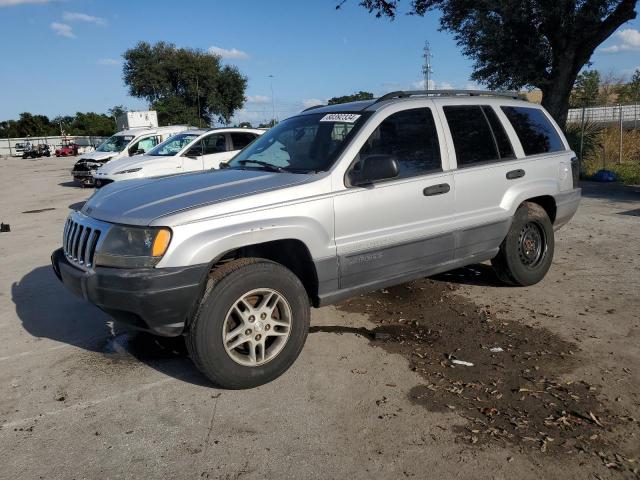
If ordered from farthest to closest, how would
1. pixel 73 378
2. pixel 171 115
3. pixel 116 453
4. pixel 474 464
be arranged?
pixel 171 115 → pixel 73 378 → pixel 116 453 → pixel 474 464

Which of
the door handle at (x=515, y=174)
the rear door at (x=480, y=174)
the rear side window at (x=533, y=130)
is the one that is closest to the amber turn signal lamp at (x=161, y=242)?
the rear door at (x=480, y=174)

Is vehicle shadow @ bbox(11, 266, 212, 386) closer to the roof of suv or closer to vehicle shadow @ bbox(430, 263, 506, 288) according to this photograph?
→ the roof of suv

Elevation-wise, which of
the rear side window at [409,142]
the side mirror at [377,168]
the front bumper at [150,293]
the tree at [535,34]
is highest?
the tree at [535,34]

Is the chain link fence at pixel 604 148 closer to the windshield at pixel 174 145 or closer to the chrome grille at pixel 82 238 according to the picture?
the windshield at pixel 174 145

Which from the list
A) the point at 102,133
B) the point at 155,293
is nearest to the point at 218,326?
the point at 155,293

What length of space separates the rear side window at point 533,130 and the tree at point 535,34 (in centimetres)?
992

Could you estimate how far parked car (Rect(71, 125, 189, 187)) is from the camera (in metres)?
17.8

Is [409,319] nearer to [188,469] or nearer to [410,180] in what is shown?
[410,180]

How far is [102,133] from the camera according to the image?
8075 centimetres

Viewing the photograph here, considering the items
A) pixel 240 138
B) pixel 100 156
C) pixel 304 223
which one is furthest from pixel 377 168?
pixel 100 156

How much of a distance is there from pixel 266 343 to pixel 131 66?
61028 millimetres

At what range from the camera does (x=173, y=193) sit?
3.73 m

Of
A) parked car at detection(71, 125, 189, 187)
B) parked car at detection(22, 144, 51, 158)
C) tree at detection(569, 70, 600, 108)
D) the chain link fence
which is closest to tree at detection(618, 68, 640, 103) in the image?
tree at detection(569, 70, 600, 108)

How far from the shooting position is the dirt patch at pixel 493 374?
9.70 ft
